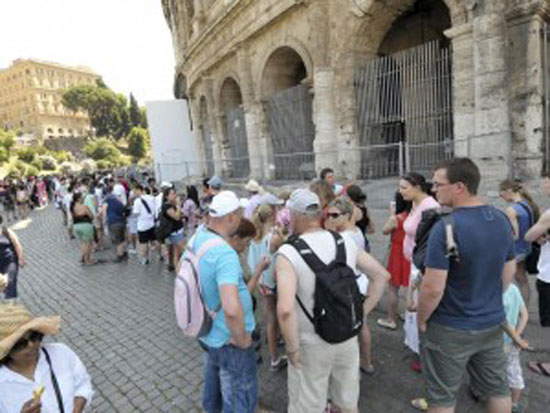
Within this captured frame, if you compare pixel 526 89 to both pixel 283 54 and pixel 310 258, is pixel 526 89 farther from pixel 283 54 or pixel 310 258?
pixel 283 54

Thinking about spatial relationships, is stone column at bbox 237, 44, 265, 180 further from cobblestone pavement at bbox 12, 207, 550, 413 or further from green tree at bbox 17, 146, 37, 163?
green tree at bbox 17, 146, 37, 163

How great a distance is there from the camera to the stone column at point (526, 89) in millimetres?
6434

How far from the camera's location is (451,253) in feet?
6.18

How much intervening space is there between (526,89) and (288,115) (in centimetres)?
741

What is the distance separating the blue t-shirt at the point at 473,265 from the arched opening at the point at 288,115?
951 cm

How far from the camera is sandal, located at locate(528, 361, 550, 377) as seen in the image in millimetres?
3039

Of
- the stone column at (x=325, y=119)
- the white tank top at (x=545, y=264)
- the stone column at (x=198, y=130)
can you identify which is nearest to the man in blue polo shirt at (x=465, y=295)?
the white tank top at (x=545, y=264)

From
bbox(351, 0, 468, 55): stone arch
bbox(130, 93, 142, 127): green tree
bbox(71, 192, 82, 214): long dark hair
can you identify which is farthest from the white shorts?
bbox(130, 93, 142, 127): green tree

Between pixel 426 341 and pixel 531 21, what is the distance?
6941 mm

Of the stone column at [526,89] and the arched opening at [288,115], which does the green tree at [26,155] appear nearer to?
the arched opening at [288,115]

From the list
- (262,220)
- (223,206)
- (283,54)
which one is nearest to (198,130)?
(283,54)

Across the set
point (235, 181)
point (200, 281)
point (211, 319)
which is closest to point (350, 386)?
point (211, 319)

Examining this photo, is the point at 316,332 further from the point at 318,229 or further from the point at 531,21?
the point at 531,21

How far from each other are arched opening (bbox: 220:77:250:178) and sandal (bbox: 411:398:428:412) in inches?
482
